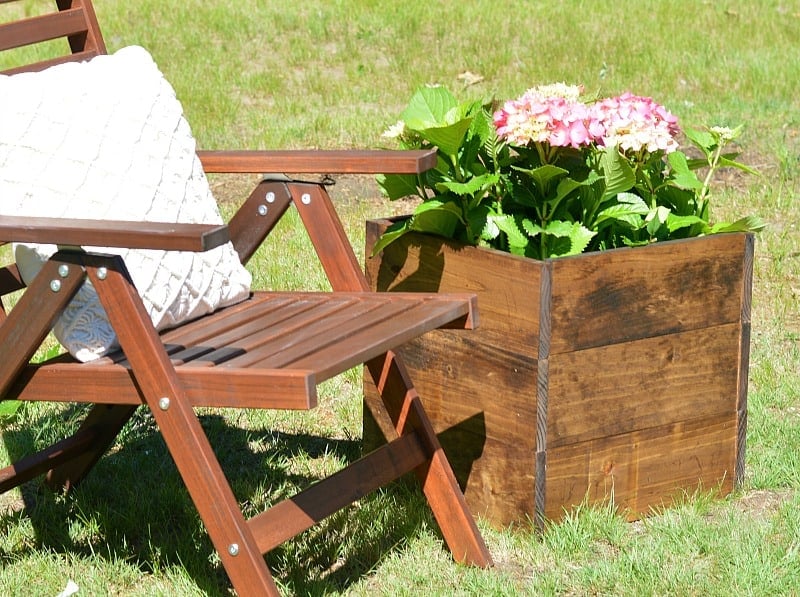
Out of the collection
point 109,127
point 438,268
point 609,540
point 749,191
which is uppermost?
point 109,127

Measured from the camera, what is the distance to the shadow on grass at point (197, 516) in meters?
2.71

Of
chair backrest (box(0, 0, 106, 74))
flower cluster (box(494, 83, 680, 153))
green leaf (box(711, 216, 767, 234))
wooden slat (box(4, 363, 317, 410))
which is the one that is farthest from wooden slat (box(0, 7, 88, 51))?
green leaf (box(711, 216, 767, 234))

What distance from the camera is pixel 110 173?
2.67m

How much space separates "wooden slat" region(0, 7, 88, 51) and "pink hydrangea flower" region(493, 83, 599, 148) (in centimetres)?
122

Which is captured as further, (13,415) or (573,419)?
(13,415)

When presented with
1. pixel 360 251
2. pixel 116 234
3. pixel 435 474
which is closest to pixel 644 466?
pixel 435 474

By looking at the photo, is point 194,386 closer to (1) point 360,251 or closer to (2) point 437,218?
(2) point 437,218

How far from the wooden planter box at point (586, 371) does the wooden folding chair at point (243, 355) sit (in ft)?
0.46

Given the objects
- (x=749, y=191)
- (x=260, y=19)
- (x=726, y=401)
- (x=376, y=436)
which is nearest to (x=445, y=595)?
(x=376, y=436)

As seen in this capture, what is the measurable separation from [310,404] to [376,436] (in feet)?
3.48

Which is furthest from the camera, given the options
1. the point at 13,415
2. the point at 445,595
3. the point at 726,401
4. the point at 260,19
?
the point at 260,19

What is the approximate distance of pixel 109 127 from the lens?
2734mm

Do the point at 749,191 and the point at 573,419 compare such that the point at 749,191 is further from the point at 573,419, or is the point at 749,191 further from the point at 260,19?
the point at 260,19

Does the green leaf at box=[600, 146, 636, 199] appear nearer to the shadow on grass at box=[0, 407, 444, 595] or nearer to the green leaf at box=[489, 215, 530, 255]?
the green leaf at box=[489, 215, 530, 255]
